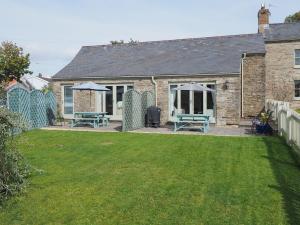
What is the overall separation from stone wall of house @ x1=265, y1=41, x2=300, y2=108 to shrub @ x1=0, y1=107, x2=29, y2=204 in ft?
87.7

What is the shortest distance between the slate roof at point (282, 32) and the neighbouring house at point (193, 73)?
0.28 ft

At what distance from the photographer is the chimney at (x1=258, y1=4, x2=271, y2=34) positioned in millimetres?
32219

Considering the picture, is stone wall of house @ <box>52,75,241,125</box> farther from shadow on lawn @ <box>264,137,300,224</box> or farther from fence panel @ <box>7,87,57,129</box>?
shadow on lawn @ <box>264,137,300,224</box>

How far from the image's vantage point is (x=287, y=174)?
9.15 metres

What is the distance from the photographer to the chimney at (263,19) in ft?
106

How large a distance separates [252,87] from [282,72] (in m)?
5.44

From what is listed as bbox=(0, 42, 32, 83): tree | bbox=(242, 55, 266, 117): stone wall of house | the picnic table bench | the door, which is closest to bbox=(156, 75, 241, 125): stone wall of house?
the picnic table bench

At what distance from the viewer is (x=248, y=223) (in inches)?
233

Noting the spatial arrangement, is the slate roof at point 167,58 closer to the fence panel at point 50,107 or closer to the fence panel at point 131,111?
the fence panel at point 50,107

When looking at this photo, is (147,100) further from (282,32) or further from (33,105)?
(282,32)

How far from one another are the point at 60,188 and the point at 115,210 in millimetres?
1853

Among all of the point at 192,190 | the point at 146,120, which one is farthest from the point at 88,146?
the point at 146,120

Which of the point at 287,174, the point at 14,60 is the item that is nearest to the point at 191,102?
the point at 287,174

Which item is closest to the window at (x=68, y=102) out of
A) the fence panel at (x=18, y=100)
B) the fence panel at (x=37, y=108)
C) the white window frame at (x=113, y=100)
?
the white window frame at (x=113, y=100)
